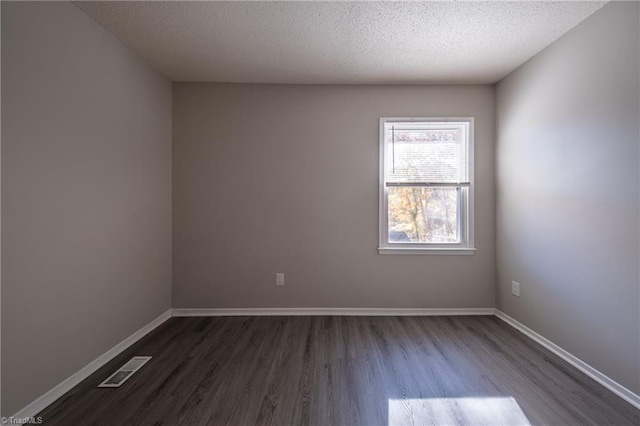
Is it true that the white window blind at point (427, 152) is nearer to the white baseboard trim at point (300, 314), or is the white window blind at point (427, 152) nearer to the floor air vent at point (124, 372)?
the white baseboard trim at point (300, 314)

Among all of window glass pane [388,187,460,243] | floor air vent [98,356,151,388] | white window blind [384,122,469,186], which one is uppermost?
white window blind [384,122,469,186]

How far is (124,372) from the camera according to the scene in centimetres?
193

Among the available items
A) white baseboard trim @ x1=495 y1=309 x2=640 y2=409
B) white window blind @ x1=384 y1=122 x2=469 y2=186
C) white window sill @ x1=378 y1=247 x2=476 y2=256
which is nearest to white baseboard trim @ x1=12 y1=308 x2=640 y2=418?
white baseboard trim @ x1=495 y1=309 x2=640 y2=409

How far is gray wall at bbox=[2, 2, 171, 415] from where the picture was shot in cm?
145

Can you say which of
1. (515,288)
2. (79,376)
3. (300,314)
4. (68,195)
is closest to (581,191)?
(515,288)

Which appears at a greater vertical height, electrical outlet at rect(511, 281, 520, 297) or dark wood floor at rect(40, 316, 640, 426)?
electrical outlet at rect(511, 281, 520, 297)

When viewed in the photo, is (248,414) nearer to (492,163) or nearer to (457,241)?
(457,241)

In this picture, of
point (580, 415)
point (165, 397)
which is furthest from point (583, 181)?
point (165, 397)

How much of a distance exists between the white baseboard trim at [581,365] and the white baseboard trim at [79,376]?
11.5 ft

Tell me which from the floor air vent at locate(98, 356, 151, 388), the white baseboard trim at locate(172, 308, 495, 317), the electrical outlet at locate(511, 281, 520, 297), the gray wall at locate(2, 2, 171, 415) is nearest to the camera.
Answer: the gray wall at locate(2, 2, 171, 415)

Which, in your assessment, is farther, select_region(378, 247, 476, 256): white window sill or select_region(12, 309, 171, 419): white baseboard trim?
select_region(378, 247, 476, 256): white window sill

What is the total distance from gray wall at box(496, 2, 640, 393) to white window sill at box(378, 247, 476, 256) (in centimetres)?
39

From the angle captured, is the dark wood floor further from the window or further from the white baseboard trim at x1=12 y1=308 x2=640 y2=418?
the window

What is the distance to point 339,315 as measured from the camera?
2.92 m
